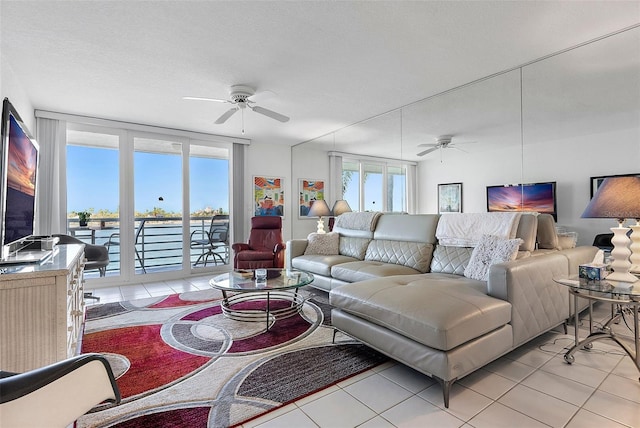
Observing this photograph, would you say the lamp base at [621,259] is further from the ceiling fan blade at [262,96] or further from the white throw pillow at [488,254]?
the ceiling fan blade at [262,96]

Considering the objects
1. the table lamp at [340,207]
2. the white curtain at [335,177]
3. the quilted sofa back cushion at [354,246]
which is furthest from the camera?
the white curtain at [335,177]

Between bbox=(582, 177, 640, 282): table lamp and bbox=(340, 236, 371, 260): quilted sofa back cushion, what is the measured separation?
241cm

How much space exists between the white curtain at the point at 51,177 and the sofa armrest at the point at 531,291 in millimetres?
5160

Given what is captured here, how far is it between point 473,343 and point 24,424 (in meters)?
1.93

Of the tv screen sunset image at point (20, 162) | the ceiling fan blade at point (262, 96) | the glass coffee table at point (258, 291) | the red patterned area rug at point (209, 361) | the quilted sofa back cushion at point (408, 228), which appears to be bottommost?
the red patterned area rug at point (209, 361)

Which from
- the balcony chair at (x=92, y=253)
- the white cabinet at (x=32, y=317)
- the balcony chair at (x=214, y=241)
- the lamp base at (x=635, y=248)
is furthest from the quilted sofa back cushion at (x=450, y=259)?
the balcony chair at (x=92, y=253)

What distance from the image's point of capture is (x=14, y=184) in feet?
6.83

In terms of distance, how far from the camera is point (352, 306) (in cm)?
217

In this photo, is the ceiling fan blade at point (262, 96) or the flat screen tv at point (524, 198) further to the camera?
the ceiling fan blade at point (262, 96)

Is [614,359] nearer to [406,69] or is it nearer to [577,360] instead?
[577,360]

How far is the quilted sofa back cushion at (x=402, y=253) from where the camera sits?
3289mm

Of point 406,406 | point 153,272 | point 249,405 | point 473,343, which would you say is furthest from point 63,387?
point 153,272

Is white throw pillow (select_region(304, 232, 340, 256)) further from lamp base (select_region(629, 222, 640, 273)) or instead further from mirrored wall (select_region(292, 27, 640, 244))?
lamp base (select_region(629, 222, 640, 273))

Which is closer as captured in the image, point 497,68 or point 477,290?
point 477,290
